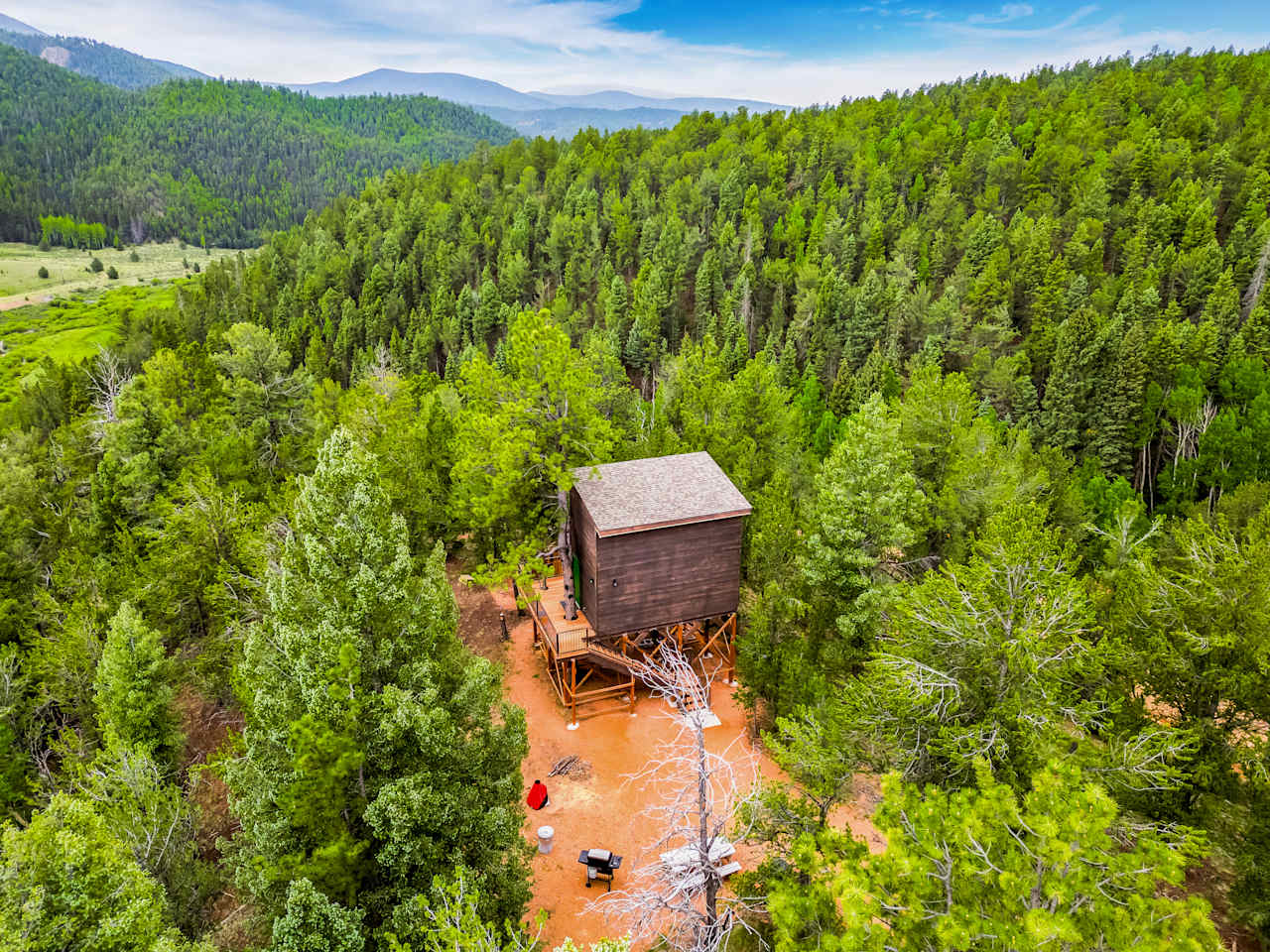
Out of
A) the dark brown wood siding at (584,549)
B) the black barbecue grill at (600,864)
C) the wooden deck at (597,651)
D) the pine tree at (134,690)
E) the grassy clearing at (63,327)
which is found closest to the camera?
the black barbecue grill at (600,864)

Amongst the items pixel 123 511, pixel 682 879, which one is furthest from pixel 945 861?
pixel 123 511

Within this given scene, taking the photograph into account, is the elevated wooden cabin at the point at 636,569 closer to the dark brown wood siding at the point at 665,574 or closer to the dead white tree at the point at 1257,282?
the dark brown wood siding at the point at 665,574

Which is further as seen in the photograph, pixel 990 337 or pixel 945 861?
pixel 990 337

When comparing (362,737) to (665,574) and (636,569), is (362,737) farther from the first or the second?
(665,574)

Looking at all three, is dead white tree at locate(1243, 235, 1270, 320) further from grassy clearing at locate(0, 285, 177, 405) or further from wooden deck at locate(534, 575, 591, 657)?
grassy clearing at locate(0, 285, 177, 405)

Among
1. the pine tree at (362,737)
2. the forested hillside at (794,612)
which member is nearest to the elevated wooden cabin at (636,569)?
the forested hillside at (794,612)

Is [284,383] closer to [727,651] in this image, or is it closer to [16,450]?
[16,450]

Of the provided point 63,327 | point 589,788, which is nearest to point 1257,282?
point 589,788
